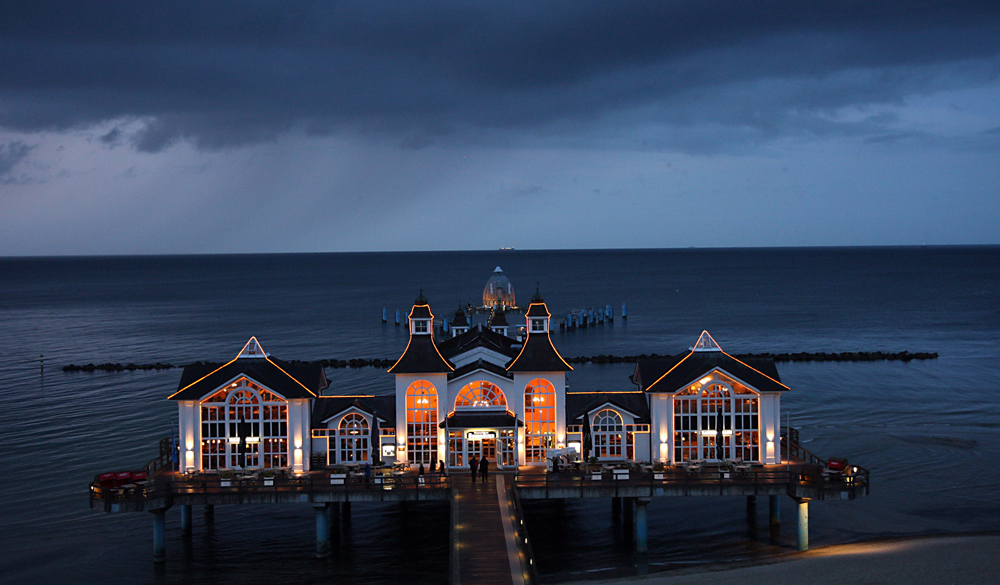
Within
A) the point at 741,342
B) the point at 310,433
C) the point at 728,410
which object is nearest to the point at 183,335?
the point at 741,342

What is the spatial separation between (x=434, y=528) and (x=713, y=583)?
13.6 metres

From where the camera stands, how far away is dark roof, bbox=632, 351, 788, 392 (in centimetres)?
3788

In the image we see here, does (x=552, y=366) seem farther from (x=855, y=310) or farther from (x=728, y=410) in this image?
(x=855, y=310)

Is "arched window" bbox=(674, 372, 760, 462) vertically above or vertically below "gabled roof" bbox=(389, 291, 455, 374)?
below

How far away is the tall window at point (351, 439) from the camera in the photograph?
38844 mm

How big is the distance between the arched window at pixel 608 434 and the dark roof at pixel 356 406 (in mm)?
8956

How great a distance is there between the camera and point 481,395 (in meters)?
39.0

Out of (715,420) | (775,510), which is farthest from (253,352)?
(775,510)

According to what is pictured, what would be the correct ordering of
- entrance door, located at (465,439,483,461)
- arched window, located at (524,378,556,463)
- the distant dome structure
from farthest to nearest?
the distant dome structure < arched window, located at (524,378,556,463) < entrance door, located at (465,439,483,461)

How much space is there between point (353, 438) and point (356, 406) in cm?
144

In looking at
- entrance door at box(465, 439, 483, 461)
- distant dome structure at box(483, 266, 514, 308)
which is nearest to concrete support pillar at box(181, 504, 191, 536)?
entrance door at box(465, 439, 483, 461)

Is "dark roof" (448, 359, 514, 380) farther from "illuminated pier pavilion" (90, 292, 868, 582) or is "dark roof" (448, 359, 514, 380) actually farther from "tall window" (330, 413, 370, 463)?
"tall window" (330, 413, 370, 463)

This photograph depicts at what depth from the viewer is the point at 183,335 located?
4405 inches

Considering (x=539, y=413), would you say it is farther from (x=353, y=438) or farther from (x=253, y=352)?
(x=253, y=352)
